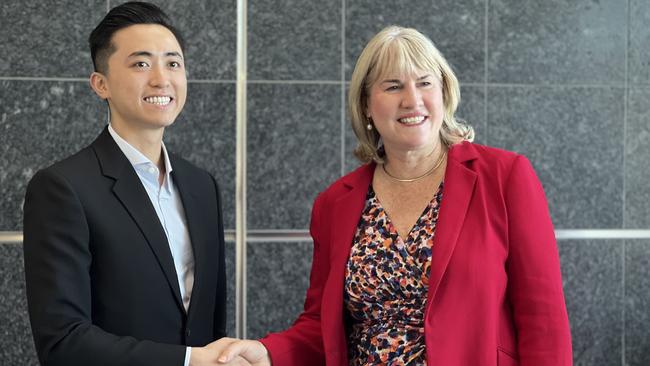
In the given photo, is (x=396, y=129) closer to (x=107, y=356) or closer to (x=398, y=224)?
(x=398, y=224)

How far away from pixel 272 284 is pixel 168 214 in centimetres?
135

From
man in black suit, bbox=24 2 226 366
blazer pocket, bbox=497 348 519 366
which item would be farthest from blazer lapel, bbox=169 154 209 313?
blazer pocket, bbox=497 348 519 366

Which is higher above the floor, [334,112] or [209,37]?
[209,37]

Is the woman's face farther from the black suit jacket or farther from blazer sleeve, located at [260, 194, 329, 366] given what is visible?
the black suit jacket

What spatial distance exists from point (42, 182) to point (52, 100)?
1.49 m

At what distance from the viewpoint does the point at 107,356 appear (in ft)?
6.92

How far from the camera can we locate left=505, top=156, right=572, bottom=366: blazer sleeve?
6.81ft

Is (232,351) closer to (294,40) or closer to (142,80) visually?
(142,80)

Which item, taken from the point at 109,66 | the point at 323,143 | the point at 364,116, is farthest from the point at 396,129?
the point at 323,143

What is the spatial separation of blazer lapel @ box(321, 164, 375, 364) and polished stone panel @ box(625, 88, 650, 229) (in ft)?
6.06

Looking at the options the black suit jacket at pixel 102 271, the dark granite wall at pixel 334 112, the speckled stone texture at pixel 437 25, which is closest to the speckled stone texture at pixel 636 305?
the dark granite wall at pixel 334 112

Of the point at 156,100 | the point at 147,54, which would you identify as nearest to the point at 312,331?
the point at 156,100

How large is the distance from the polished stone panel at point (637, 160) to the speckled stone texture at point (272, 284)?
1463mm

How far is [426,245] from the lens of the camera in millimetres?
2162
